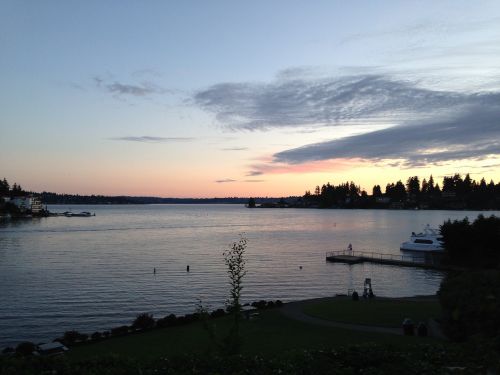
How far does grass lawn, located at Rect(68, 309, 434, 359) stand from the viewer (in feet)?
77.1

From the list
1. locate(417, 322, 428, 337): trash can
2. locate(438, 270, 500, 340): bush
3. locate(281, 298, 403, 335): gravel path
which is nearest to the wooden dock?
locate(281, 298, 403, 335): gravel path

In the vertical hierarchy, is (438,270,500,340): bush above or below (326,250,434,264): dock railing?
above

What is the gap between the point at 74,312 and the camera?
42125mm

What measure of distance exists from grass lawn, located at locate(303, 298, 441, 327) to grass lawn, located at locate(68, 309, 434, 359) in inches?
113

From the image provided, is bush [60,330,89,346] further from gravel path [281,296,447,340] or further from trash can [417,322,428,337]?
trash can [417,322,428,337]

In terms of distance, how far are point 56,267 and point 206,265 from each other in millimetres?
21783

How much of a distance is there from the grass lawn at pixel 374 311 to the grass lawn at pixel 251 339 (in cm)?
286

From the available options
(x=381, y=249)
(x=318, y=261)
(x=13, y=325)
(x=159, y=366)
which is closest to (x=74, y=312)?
(x=13, y=325)

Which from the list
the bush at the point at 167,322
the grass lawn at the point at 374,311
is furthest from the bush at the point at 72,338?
the grass lawn at the point at 374,311

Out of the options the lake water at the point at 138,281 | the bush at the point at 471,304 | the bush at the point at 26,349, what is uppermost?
the bush at the point at 471,304

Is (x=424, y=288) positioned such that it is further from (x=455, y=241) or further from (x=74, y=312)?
(x=74, y=312)

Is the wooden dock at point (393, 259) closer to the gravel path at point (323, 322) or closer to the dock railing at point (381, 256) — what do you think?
the dock railing at point (381, 256)

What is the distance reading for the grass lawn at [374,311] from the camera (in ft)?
98.0

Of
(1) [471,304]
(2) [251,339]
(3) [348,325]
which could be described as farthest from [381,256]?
(1) [471,304]
